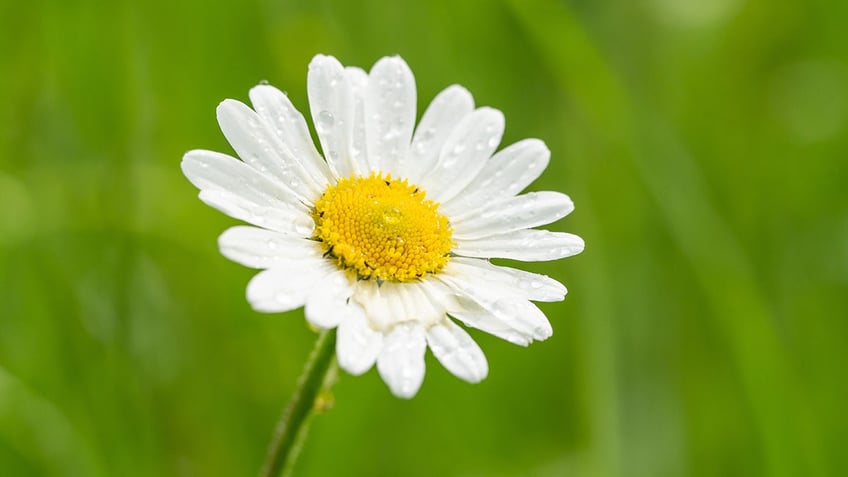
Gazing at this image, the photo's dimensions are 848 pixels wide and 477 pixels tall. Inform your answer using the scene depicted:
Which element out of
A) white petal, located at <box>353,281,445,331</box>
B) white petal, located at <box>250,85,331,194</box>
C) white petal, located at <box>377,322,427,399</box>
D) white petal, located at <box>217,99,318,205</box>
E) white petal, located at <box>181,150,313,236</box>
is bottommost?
white petal, located at <box>377,322,427,399</box>

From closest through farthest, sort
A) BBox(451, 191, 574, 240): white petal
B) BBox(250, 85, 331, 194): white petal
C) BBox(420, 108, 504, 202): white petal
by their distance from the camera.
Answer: BBox(250, 85, 331, 194): white petal, BBox(451, 191, 574, 240): white petal, BBox(420, 108, 504, 202): white petal

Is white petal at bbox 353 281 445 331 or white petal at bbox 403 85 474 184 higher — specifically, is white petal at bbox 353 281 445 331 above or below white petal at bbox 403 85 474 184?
below

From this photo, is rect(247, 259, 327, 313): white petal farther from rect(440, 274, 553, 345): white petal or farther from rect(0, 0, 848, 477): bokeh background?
rect(0, 0, 848, 477): bokeh background

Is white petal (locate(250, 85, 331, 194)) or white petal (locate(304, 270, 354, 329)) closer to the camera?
white petal (locate(304, 270, 354, 329))

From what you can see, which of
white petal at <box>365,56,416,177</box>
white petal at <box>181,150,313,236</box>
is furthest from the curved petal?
white petal at <box>365,56,416,177</box>

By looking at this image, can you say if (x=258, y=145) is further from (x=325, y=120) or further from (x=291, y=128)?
(x=325, y=120)

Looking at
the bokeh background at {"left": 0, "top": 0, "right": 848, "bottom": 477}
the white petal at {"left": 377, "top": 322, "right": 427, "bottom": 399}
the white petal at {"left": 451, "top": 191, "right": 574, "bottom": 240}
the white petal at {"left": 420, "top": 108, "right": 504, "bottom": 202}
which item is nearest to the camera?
the white petal at {"left": 377, "top": 322, "right": 427, "bottom": 399}

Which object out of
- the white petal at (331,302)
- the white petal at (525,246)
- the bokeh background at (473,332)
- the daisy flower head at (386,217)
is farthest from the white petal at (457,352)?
the bokeh background at (473,332)
